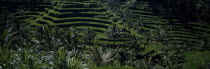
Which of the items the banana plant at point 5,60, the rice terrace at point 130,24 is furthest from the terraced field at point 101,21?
the banana plant at point 5,60

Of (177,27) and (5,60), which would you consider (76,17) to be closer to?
(177,27)

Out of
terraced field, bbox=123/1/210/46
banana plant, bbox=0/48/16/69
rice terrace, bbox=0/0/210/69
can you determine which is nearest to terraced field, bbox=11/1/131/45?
rice terrace, bbox=0/0/210/69

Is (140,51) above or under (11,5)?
under

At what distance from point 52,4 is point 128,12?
38.9m

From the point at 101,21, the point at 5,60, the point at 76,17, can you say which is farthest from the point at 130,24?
the point at 5,60

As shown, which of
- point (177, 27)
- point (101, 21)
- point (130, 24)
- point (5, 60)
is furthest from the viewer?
point (177, 27)

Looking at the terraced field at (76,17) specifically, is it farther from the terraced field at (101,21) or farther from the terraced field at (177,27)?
the terraced field at (177,27)

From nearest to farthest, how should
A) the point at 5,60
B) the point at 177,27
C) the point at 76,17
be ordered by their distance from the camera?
the point at 5,60
the point at 76,17
the point at 177,27

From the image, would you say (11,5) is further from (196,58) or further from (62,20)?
(196,58)

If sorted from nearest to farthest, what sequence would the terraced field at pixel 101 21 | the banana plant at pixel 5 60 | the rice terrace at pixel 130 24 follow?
the banana plant at pixel 5 60 → the rice terrace at pixel 130 24 → the terraced field at pixel 101 21

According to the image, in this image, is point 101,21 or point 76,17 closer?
point 76,17

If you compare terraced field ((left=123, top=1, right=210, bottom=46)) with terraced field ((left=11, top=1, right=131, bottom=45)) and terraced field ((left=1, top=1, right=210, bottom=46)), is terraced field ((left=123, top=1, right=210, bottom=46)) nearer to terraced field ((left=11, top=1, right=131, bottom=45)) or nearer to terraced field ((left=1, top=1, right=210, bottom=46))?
terraced field ((left=1, top=1, right=210, bottom=46))

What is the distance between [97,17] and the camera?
91.9m

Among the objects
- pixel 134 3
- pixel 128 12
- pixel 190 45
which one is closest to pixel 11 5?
pixel 128 12
